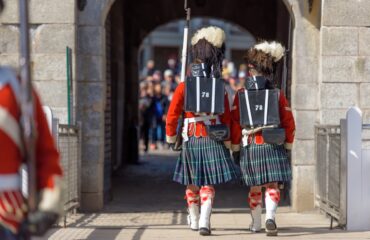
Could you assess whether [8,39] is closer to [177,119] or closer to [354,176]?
[177,119]

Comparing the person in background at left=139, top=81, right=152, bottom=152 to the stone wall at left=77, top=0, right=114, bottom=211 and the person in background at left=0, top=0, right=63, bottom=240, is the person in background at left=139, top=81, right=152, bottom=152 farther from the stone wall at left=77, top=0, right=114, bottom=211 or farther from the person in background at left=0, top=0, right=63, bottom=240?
the person in background at left=0, top=0, right=63, bottom=240

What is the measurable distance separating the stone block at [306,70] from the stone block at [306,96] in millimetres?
53

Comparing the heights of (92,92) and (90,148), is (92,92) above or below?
above

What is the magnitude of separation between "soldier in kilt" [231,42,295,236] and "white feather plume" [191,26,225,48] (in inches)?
12.8

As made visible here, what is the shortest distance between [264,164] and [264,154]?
0.31 feet

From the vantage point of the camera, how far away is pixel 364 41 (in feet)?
29.8

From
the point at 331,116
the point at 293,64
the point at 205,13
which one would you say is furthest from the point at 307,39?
the point at 205,13

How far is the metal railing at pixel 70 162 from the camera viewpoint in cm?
816

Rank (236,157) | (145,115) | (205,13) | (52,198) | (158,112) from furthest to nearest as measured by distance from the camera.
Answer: (158,112) → (145,115) → (205,13) → (236,157) → (52,198)

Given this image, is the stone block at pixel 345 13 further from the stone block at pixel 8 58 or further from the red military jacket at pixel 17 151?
the red military jacket at pixel 17 151

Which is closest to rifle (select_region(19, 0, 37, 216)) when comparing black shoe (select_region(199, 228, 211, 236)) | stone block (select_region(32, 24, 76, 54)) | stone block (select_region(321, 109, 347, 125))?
black shoe (select_region(199, 228, 211, 236))

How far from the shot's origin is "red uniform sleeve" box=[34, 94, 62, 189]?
3.38 metres

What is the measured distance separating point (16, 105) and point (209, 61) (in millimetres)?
4369

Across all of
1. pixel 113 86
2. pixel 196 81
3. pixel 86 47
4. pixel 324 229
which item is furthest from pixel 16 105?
pixel 113 86
